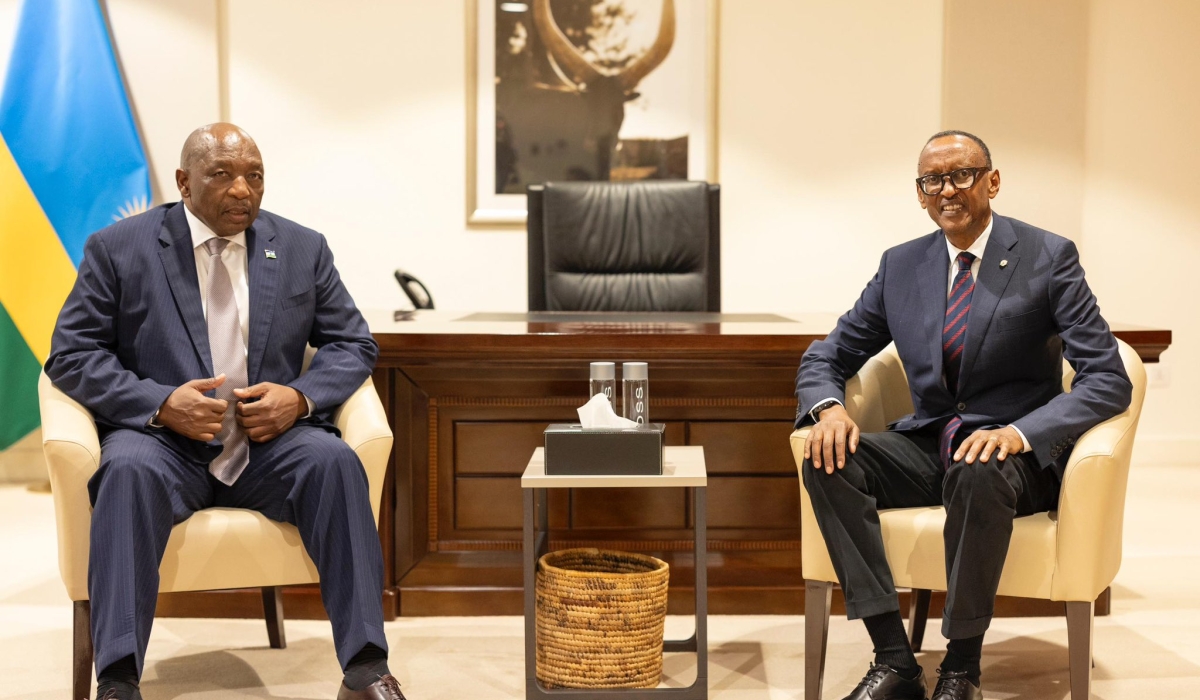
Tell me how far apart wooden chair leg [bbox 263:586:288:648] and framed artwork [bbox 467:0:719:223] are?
2559 mm

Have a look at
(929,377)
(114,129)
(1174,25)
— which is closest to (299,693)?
(929,377)

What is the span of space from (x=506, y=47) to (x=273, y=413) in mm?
3009

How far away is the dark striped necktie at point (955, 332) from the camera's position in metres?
2.29

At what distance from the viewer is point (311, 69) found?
4.90 m

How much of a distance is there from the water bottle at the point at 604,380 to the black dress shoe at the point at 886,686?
2.42 ft

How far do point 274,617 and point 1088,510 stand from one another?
182 cm

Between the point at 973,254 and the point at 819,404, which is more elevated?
the point at 973,254

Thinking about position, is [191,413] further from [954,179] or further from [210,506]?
[954,179]

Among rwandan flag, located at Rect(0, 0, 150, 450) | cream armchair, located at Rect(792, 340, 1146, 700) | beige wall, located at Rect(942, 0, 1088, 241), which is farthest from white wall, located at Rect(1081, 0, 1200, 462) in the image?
rwandan flag, located at Rect(0, 0, 150, 450)

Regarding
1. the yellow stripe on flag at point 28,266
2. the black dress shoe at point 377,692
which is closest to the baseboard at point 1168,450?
the black dress shoe at point 377,692

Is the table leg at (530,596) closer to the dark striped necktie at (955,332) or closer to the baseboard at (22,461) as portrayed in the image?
the dark striped necktie at (955,332)

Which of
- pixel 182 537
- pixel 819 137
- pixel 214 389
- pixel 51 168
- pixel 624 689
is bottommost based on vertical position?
pixel 624 689

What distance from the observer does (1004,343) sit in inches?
88.7

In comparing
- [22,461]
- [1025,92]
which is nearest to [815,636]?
[1025,92]
